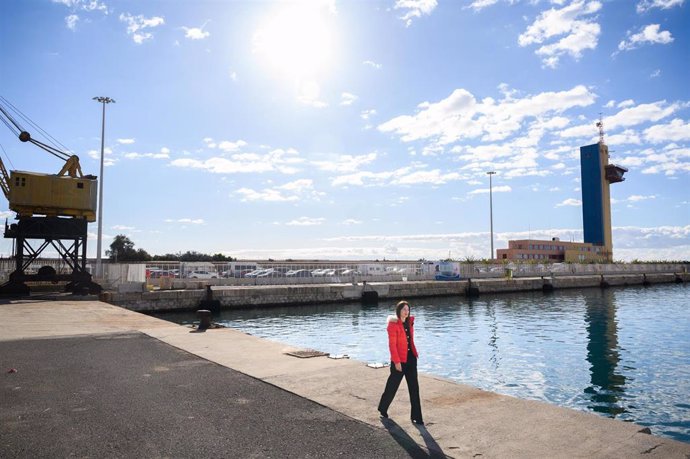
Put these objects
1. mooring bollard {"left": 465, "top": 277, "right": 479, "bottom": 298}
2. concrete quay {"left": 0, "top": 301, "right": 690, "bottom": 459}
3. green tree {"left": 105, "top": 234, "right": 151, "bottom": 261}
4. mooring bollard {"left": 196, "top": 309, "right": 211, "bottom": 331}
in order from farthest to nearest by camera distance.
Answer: green tree {"left": 105, "top": 234, "right": 151, "bottom": 261}
mooring bollard {"left": 465, "top": 277, "right": 479, "bottom": 298}
mooring bollard {"left": 196, "top": 309, "right": 211, "bottom": 331}
concrete quay {"left": 0, "top": 301, "right": 690, "bottom": 459}

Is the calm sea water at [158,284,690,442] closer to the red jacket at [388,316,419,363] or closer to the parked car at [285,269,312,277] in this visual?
the red jacket at [388,316,419,363]

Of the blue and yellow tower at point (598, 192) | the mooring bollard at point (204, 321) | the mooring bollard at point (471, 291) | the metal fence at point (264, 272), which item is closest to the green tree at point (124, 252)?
the metal fence at point (264, 272)

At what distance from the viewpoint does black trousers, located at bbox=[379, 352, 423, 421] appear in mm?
6984

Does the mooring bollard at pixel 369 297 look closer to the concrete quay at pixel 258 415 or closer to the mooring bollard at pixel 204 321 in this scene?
the mooring bollard at pixel 204 321

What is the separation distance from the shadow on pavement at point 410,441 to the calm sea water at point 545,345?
21.0 feet

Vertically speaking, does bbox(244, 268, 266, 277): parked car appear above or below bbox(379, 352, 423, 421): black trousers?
above

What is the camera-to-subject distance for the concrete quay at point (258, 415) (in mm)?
5953

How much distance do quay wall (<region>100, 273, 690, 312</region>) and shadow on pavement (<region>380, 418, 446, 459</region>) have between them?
96.6ft

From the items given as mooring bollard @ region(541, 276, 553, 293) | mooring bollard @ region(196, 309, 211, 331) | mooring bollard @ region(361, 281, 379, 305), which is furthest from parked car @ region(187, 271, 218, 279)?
mooring bollard @ region(541, 276, 553, 293)

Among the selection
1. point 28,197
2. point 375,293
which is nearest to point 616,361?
point 375,293

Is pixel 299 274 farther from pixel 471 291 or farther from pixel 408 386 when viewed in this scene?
pixel 408 386

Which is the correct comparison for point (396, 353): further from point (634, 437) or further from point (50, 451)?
point (50, 451)

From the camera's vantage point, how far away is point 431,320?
30.8 m

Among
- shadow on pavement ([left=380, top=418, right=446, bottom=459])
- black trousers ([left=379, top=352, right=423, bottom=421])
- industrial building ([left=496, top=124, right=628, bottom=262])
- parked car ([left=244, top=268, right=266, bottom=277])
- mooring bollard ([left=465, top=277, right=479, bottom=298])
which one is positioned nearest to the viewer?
shadow on pavement ([left=380, top=418, right=446, bottom=459])
